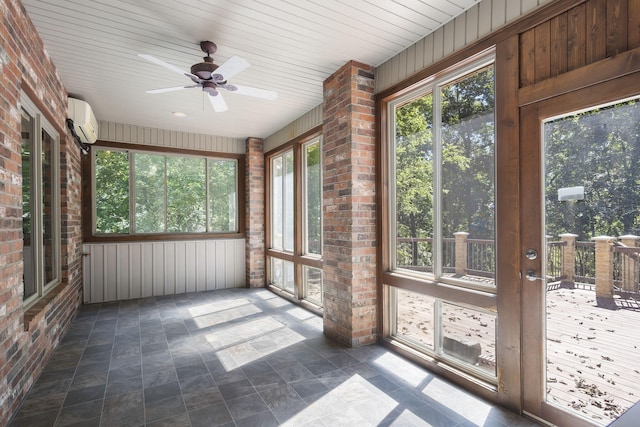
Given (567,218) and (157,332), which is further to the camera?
(157,332)

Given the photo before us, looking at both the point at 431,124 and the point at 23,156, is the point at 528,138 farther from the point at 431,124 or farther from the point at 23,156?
the point at 23,156

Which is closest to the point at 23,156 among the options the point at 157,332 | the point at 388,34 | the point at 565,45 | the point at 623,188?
the point at 157,332

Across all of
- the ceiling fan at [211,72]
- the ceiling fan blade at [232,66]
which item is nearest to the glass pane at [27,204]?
the ceiling fan at [211,72]

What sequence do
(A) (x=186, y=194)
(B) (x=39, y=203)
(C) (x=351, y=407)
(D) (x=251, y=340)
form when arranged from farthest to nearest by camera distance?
1. (A) (x=186, y=194)
2. (D) (x=251, y=340)
3. (B) (x=39, y=203)
4. (C) (x=351, y=407)

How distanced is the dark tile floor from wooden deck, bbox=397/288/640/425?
14.3 inches

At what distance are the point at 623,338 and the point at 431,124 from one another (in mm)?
2067

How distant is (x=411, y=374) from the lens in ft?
9.27

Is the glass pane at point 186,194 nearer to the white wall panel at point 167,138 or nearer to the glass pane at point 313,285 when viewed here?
the white wall panel at point 167,138

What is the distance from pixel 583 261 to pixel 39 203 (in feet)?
15.0

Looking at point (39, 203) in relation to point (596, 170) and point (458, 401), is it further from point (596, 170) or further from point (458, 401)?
point (596, 170)

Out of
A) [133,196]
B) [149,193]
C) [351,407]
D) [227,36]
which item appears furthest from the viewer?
[149,193]

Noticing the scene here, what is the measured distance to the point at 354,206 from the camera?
3412 mm

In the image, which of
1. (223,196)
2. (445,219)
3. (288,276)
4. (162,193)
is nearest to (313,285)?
(288,276)

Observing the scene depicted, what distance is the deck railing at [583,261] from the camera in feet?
5.99
